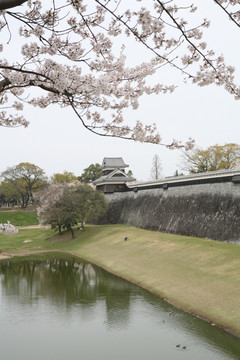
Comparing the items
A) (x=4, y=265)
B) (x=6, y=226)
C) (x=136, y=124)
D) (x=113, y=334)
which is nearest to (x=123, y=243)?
(x=4, y=265)

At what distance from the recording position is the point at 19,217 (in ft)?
163

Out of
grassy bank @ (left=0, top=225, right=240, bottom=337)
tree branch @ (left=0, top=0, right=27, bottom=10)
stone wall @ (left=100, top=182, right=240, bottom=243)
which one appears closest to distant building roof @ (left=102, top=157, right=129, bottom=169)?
stone wall @ (left=100, top=182, right=240, bottom=243)

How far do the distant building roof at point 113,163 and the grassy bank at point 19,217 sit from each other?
1545cm

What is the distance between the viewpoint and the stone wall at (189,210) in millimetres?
20828

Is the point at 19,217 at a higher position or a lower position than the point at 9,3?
lower

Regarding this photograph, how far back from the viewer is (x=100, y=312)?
13562 mm

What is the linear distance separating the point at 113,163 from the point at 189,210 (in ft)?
59.1

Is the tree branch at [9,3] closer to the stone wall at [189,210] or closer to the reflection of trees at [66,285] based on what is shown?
the reflection of trees at [66,285]

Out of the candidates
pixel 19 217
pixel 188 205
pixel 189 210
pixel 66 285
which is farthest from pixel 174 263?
pixel 19 217

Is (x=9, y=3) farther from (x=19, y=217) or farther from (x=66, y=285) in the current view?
(x=19, y=217)

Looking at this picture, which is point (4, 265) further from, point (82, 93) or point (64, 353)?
point (82, 93)

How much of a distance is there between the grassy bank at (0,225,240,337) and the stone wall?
38.6 inches

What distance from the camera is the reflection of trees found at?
14989 mm

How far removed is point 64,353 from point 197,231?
1491cm
